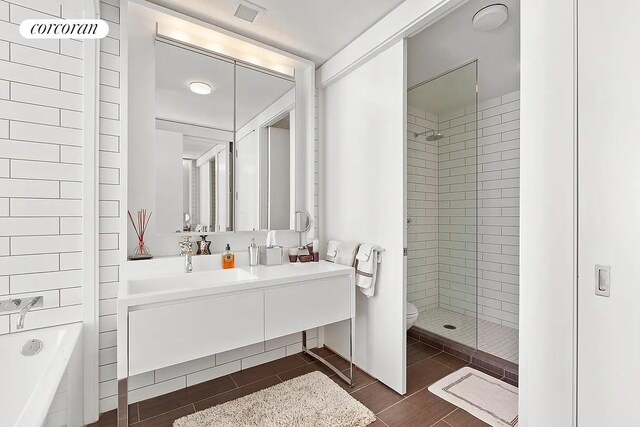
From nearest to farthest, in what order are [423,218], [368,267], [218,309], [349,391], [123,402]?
[123,402]
[218,309]
[349,391]
[368,267]
[423,218]

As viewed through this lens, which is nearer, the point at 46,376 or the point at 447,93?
the point at 46,376

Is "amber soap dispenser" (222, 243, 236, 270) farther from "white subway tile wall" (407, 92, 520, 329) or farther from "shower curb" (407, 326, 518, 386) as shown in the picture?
"shower curb" (407, 326, 518, 386)

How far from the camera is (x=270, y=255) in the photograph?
228 centimetres

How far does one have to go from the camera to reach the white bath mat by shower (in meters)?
1.81

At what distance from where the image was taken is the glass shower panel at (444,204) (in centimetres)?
277

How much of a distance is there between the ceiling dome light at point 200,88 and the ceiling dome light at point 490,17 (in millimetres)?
1876

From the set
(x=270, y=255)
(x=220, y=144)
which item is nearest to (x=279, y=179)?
(x=220, y=144)

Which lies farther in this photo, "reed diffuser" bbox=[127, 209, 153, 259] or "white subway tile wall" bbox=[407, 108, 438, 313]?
"white subway tile wall" bbox=[407, 108, 438, 313]

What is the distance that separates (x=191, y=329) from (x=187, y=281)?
43 cm

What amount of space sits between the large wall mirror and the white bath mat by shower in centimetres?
167
